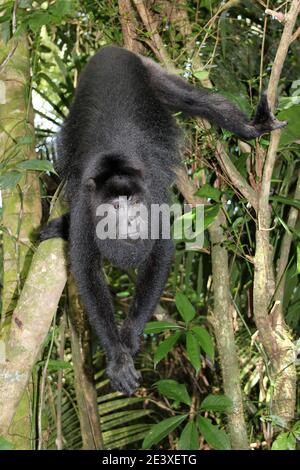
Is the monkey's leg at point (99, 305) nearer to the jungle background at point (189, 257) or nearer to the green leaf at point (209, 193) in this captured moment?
the jungle background at point (189, 257)

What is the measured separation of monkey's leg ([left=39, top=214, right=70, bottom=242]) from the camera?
8.89 ft

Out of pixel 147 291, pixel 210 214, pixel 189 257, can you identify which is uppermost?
pixel 210 214

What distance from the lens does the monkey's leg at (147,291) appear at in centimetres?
288

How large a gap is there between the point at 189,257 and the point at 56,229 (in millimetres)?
937

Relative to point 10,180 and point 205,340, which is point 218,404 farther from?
point 10,180

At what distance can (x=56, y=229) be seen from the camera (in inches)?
109

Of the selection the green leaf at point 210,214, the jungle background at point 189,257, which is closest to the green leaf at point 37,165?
the jungle background at point 189,257

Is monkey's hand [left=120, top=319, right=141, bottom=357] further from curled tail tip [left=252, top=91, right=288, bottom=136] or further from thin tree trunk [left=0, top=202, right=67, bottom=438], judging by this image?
curled tail tip [left=252, top=91, right=288, bottom=136]

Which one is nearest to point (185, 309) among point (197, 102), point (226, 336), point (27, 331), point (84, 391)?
point (226, 336)

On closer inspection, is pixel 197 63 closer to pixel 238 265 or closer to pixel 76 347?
pixel 238 265

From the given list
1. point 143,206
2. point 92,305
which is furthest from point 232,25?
point 92,305

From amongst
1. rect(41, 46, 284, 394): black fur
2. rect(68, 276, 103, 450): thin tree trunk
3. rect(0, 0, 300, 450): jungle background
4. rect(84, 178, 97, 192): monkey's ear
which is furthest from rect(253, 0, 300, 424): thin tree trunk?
rect(68, 276, 103, 450): thin tree trunk

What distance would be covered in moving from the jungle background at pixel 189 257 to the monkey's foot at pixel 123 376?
16cm
